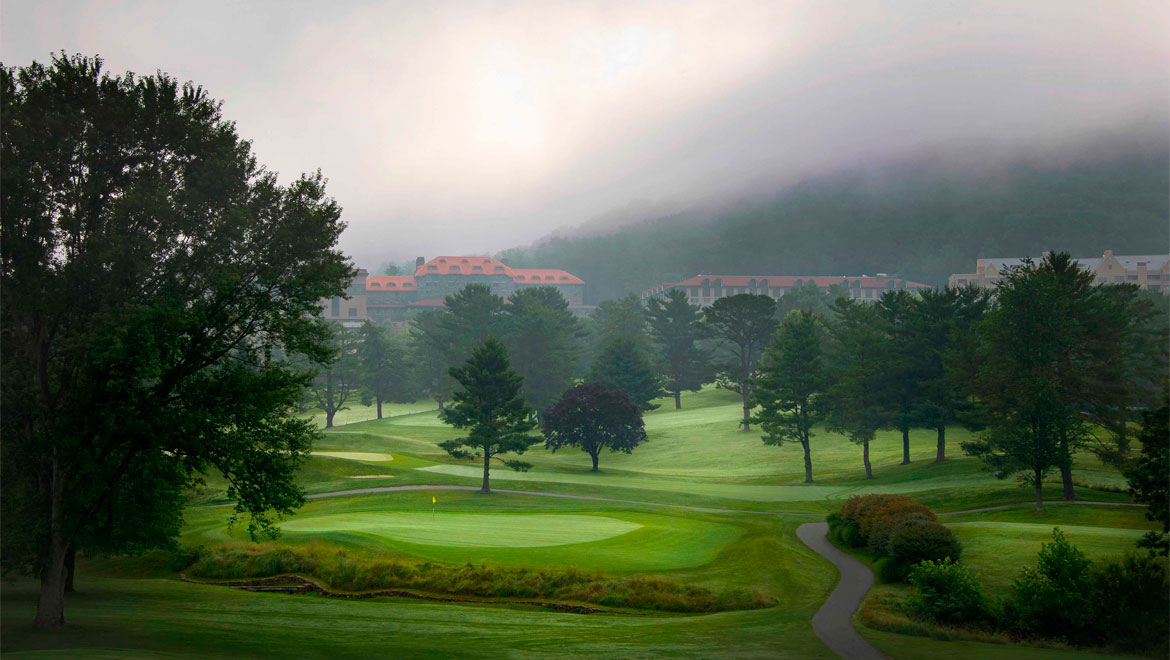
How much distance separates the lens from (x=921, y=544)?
28156 millimetres

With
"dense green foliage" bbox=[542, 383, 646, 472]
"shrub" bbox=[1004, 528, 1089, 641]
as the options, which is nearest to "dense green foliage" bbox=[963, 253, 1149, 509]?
"shrub" bbox=[1004, 528, 1089, 641]

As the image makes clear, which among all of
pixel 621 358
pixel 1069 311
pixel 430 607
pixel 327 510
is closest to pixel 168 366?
pixel 430 607

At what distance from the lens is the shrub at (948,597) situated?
901 inches

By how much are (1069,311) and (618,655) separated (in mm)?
36969

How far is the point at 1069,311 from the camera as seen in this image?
43781mm

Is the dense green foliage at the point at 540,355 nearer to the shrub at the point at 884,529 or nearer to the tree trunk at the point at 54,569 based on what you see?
the shrub at the point at 884,529

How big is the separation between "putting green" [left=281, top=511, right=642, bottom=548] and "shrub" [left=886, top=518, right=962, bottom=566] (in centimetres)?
1303

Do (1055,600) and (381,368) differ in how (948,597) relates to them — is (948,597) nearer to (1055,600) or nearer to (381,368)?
(1055,600)

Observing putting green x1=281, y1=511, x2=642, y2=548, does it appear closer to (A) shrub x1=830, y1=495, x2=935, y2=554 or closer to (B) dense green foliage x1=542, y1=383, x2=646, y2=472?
(A) shrub x1=830, y1=495, x2=935, y2=554

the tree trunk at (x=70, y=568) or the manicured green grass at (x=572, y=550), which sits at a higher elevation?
the tree trunk at (x=70, y=568)

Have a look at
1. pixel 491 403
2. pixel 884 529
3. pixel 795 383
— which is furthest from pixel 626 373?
pixel 884 529

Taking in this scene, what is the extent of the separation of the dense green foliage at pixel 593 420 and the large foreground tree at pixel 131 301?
5060cm

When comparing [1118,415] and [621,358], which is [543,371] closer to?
[621,358]

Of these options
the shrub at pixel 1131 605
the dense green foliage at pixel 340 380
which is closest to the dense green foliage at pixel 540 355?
the dense green foliage at pixel 340 380
